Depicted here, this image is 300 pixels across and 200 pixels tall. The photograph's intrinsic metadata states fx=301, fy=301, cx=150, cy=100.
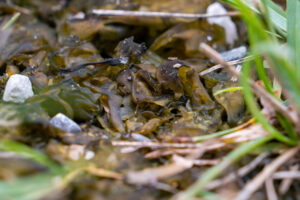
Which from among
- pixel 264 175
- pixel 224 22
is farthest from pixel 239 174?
pixel 224 22

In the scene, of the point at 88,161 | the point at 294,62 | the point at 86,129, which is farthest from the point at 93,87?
the point at 294,62

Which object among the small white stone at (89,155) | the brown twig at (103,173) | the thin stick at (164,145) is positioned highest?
the thin stick at (164,145)

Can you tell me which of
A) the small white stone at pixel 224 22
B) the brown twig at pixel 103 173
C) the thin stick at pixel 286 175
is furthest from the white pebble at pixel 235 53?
the brown twig at pixel 103 173

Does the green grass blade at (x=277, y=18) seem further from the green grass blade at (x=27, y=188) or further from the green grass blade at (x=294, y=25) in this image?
the green grass blade at (x=27, y=188)

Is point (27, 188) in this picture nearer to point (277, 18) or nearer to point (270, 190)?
point (270, 190)

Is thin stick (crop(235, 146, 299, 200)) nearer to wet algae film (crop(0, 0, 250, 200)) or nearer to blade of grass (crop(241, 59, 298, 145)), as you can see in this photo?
blade of grass (crop(241, 59, 298, 145))
